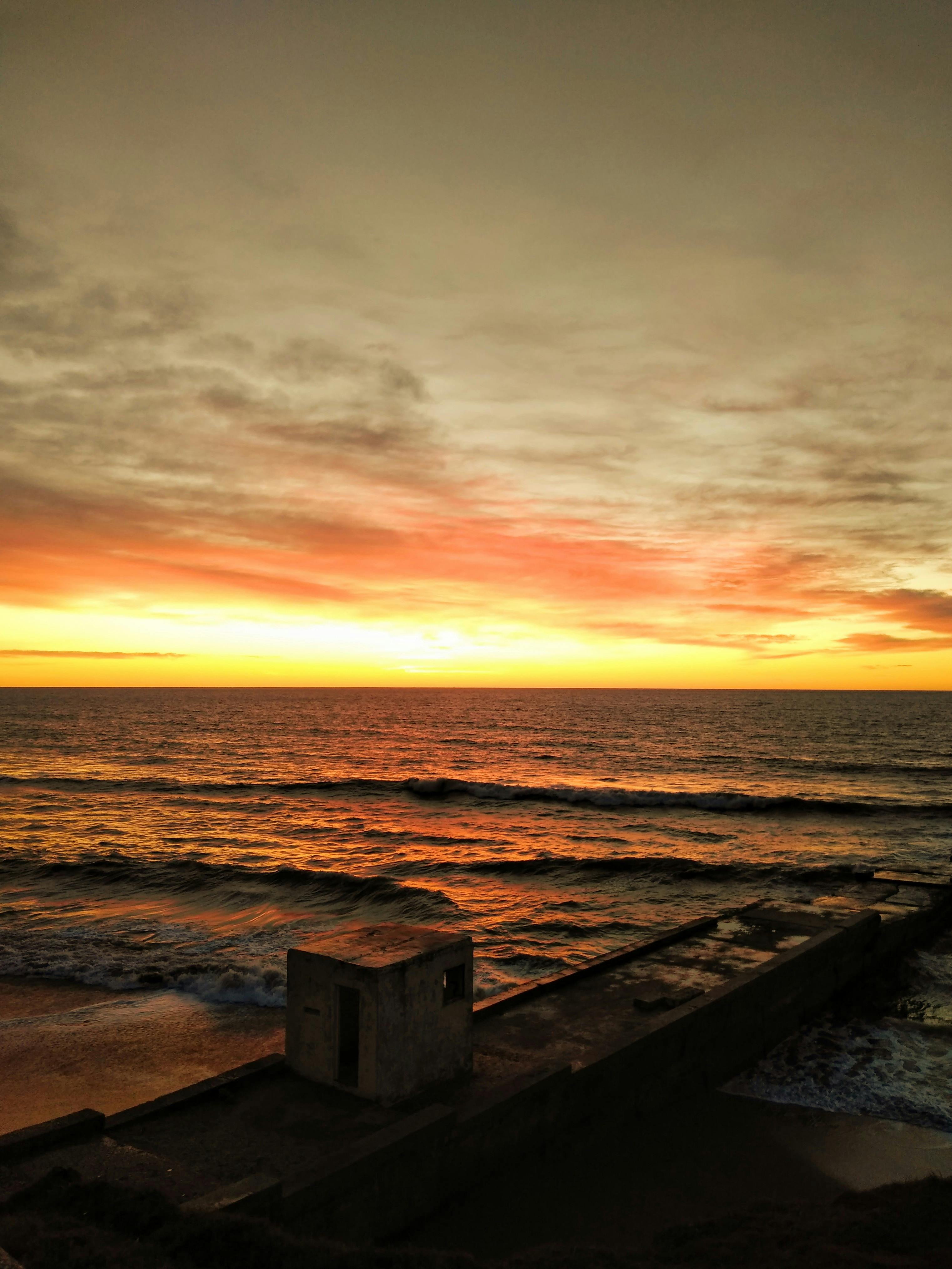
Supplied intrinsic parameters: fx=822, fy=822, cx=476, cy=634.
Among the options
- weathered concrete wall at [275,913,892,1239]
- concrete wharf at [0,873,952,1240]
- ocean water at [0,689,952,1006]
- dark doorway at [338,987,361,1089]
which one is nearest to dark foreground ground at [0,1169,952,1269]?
concrete wharf at [0,873,952,1240]

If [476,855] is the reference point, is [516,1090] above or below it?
above

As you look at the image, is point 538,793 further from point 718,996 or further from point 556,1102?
point 556,1102

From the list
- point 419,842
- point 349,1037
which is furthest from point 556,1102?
point 419,842

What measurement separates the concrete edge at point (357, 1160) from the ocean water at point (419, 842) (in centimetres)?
767

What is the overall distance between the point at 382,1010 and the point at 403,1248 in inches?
65.3

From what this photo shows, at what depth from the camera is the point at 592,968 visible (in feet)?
37.8

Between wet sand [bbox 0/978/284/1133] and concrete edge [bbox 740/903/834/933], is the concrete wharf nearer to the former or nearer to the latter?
concrete edge [bbox 740/903/834/933]

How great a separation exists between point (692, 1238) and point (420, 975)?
9.30 feet

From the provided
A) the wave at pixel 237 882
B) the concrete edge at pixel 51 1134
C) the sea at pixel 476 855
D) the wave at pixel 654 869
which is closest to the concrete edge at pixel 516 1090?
the concrete edge at pixel 51 1134

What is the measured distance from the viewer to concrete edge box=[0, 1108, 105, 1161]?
20.6 ft

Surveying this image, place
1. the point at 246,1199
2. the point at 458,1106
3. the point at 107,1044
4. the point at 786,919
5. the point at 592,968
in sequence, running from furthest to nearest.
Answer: the point at 786,919
the point at 107,1044
the point at 592,968
the point at 458,1106
the point at 246,1199

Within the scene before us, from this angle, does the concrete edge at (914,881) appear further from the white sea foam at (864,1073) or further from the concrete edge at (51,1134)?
the concrete edge at (51,1134)

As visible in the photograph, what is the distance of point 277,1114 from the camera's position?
6961 millimetres

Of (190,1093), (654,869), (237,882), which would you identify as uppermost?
(190,1093)
